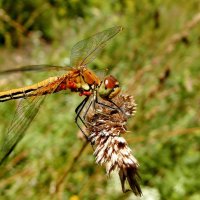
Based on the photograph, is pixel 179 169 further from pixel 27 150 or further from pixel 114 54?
pixel 114 54

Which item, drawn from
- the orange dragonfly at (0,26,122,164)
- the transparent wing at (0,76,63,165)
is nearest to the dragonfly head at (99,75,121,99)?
the orange dragonfly at (0,26,122,164)

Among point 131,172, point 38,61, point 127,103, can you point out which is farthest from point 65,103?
point 131,172

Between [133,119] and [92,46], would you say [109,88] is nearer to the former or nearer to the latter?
[92,46]

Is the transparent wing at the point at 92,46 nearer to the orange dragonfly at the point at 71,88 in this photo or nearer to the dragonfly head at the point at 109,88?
the orange dragonfly at the point at 71,88

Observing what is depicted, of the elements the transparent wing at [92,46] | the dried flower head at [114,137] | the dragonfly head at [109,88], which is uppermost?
the transparent wing at [92,46]

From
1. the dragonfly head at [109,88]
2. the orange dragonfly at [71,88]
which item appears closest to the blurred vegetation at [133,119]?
the orange dragonfly at [71,88]

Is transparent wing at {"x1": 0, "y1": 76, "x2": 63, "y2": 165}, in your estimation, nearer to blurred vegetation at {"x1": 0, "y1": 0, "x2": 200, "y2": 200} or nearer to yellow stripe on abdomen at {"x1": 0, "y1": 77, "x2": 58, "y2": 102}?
yellow stripe on abdomen at {"x1": 0, "y1": 77, "x2": 58, "y2": 102}
